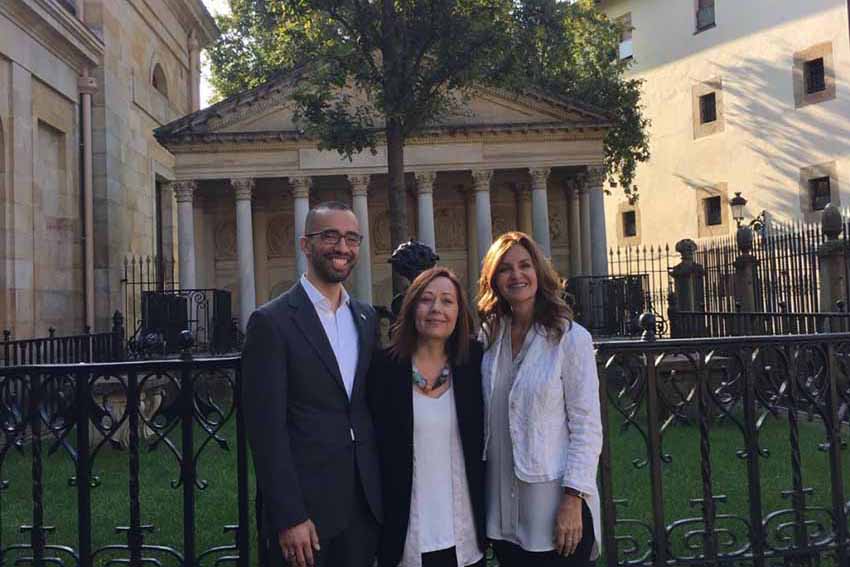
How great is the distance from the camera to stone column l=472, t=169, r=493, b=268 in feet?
86.9

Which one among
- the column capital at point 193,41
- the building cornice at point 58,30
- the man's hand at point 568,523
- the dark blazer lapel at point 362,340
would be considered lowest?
the man's hand at point 568,523

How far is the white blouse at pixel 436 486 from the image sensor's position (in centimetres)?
329

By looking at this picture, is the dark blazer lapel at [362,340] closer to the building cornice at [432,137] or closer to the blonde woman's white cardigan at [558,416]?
the blonde woman's white cardigan at [558,416]

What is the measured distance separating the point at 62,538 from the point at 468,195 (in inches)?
946

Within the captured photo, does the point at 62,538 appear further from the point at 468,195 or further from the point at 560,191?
the point at 560,191

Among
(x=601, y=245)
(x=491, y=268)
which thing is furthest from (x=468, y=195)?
(x=491, y=268)

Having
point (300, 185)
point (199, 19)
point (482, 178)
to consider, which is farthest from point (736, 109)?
point (199, 19)

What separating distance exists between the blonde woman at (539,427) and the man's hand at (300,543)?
0.78 meters

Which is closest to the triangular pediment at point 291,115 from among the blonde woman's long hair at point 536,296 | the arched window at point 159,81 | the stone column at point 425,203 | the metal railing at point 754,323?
the stone column at point 425,203

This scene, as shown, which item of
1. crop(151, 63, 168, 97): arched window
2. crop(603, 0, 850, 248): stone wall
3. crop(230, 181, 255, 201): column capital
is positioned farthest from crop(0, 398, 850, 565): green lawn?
crop(603, 0, 850, 248): stone wall

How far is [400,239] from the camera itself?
15.5 m

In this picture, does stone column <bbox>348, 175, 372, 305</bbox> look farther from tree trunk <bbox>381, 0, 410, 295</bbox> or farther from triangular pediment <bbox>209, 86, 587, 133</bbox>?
tree trunk <bbox>381, 0, 410, 295</bbox>

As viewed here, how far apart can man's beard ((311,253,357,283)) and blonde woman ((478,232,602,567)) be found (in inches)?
25.6

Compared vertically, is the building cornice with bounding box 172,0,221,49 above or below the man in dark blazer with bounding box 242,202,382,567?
above
